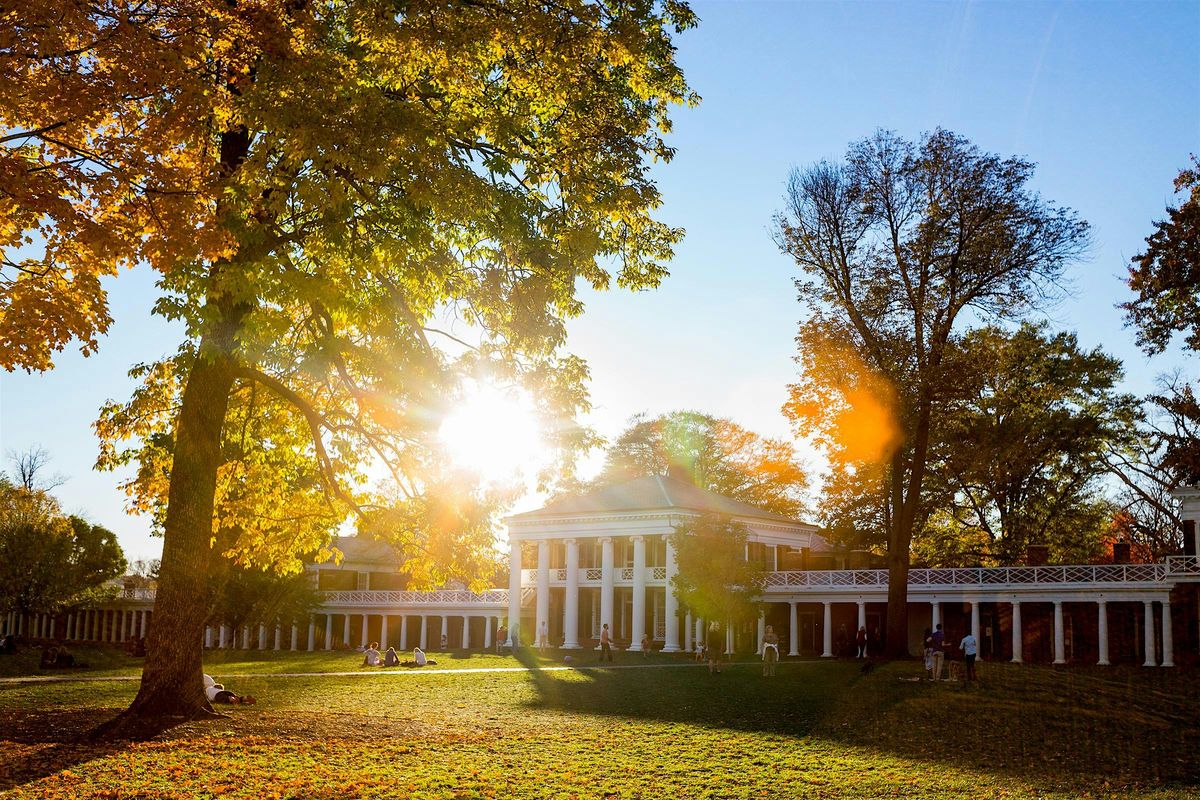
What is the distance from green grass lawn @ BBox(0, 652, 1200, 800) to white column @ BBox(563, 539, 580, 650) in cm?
2471

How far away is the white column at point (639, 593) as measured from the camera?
4884 cm

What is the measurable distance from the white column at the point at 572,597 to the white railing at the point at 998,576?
376 inches

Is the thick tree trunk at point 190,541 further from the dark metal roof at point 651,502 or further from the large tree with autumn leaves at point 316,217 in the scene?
the dark metal roof at point 651,502

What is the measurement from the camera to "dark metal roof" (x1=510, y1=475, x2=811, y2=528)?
4991cm

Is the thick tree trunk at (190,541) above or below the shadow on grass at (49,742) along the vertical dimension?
above

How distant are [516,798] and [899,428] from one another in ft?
89.1

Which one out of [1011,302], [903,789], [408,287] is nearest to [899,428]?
[1011,302]

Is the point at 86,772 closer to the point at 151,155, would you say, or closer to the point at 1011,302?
the point at 151,155

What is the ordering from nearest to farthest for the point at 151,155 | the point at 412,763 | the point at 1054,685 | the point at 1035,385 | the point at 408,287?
the point at 151,155 → the point at 412,763 → the point at 408,287 → the point at 1054,685 → the point at 1035,385

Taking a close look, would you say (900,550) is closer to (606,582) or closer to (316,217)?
(606,582)

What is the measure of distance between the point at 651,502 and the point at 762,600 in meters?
7.03

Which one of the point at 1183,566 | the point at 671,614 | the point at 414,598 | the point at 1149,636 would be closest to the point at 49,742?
the point at 671,614

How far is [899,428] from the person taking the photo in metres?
35.3

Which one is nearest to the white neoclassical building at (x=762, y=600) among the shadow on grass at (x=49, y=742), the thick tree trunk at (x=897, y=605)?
the thick tree trunk at (x=897, y=605)
